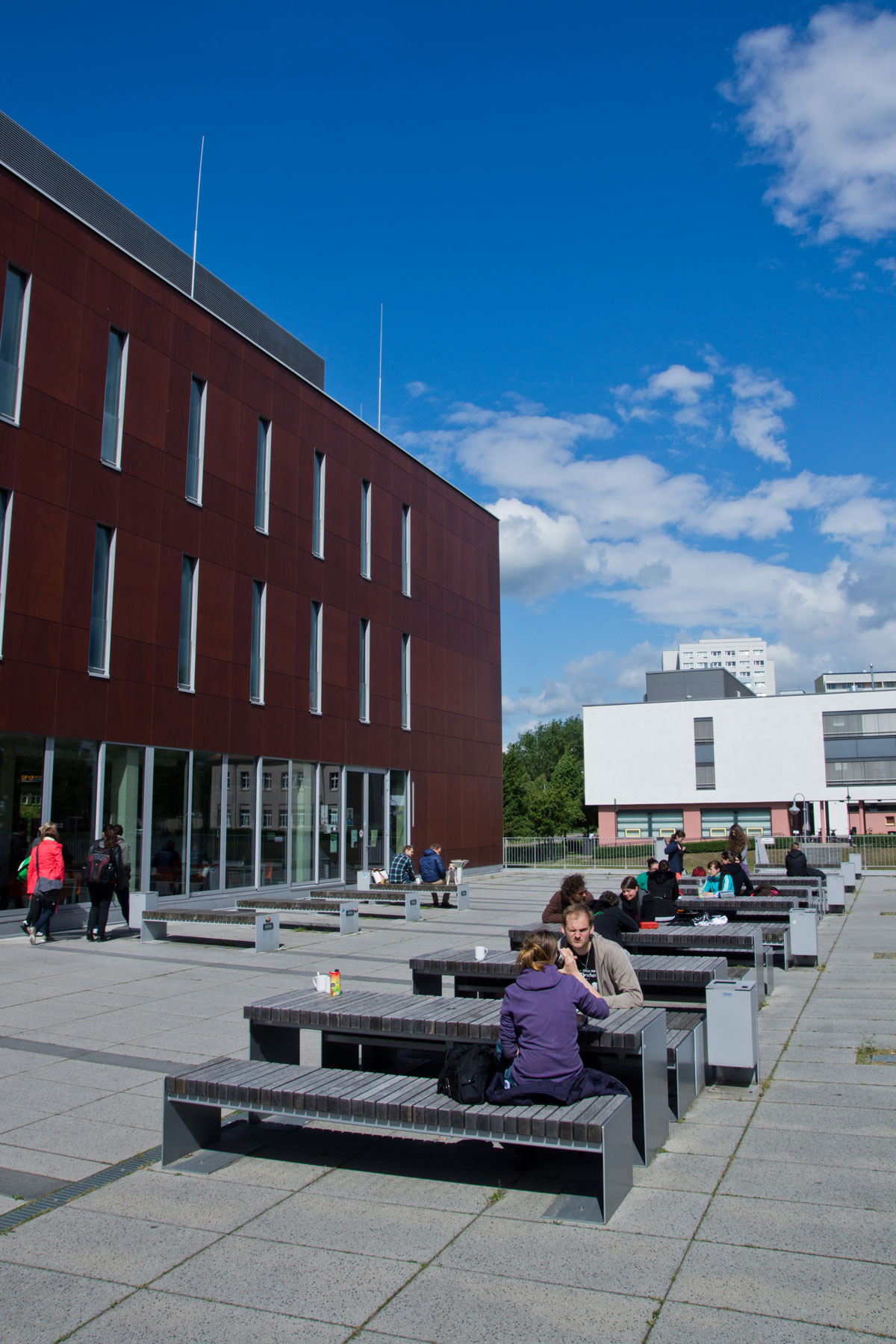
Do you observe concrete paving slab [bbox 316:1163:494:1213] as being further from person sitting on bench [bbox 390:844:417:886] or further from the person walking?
person sitting on bench [bbox 390:844:417:886]

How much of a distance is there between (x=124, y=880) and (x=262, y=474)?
11324 mm

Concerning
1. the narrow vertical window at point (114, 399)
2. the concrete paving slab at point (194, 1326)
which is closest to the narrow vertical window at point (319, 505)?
the narrow vertical window at point (114, 399)

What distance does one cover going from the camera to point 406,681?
3136cm

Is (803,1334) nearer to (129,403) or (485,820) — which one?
(129,403)

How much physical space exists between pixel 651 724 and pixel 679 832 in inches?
2194

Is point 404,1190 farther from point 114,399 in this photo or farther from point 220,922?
point 114,399

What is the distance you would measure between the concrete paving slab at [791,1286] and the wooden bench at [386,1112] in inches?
25.9

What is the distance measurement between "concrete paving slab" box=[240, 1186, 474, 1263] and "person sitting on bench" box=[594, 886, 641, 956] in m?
4.65

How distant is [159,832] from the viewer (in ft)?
67.5

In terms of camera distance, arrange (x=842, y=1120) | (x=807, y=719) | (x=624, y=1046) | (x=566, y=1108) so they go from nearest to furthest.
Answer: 1. (x=566, y=1108)
2. (x=624, y=1046)
3. (x=842, y=1120)
4. (x=807, y=719)

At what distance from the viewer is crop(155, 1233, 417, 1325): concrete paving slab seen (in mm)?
4344

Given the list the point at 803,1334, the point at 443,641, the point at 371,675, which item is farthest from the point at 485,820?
the point at 803,1334

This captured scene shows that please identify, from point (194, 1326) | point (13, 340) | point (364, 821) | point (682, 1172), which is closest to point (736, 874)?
point (682, 1172)

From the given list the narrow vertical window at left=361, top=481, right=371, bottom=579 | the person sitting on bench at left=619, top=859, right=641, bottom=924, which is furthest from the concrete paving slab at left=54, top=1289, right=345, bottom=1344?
the narrow vertical window at left=361, top=481, right=371, bottom=579
